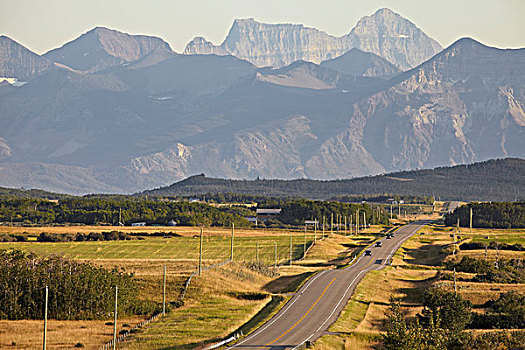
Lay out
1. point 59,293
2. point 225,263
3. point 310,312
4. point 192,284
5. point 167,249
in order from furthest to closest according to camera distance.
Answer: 1. point 167,249
2. point 225,263
3. point 192,284
4. point 59,293
5. point 310,312

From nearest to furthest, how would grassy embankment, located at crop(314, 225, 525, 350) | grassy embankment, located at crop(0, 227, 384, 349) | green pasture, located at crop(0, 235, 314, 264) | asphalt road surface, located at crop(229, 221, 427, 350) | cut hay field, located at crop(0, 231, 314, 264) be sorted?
asphalt road surface, located at crop(229, 221, 427, 350)
grassy embankment, located at crop(314, 225, 525, 350)
grassy embankment, located at crop(0, 227, 384, 349)
cut hay field, located at crop(0, 231, 314, 264)
green pasture, located at crop(0, 235, 314, 264)

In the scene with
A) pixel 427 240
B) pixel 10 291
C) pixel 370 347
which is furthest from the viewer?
pixel 427 240

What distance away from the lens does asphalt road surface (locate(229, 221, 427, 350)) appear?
65.2m

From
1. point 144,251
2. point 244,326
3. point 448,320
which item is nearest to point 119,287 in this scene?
point 244,326

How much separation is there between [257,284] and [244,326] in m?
29.1

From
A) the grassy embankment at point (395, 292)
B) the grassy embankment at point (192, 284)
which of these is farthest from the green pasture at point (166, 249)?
the grassy embankment at point (395, 292)

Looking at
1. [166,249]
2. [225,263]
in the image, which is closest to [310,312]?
[225,263]

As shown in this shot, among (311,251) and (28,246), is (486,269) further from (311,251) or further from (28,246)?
(28,246)

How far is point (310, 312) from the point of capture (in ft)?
260

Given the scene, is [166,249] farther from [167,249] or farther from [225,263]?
[225,263]

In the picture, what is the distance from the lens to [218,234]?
187 m

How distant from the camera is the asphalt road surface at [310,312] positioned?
214 feet

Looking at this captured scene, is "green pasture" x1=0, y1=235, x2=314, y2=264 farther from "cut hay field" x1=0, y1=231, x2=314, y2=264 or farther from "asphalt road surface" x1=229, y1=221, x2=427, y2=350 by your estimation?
"asphalt road surface" x1=229, y1=221, x2=427, y2=350

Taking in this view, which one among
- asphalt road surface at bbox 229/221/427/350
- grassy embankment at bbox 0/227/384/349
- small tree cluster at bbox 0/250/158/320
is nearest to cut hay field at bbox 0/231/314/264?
grassy embankment at bbox 0/227/384/349
